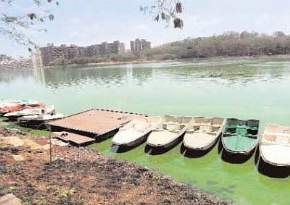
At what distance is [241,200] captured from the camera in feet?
43.5

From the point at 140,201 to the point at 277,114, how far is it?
1915 cm

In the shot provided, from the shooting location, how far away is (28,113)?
28500 mm

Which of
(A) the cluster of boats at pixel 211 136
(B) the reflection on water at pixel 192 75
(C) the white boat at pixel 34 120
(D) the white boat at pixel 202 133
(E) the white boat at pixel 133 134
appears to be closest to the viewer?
(A) the cluster of boats at pixel 211 136

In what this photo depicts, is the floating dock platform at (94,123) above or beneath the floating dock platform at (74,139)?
above

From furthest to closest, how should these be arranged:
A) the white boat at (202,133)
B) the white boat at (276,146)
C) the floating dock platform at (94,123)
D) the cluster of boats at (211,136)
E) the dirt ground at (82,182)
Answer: the floating dock platform at (94,123)
the white boat at (202,133)
the cluster of boats at (211,136)
the white boat at (276,146)
the dirt ground at (82,182)

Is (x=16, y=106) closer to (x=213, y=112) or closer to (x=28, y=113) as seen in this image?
(x=28, y=113)

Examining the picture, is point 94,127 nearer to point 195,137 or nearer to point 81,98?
point 195,137

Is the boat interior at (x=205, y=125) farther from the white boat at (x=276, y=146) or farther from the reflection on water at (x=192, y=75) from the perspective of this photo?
the reflection on water at (x=192, y=75)

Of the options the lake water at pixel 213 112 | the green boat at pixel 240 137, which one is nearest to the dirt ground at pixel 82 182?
the lake water at pixel 213 112

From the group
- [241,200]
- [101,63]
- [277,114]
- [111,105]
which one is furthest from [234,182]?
[101,63]

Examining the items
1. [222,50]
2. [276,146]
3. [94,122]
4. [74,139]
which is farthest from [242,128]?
[222,50]

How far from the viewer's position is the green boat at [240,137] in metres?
17.1

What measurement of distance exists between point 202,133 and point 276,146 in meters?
3.99

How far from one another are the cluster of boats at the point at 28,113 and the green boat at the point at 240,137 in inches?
531
